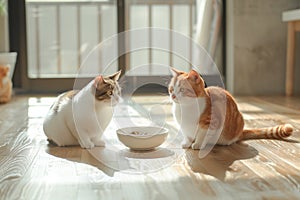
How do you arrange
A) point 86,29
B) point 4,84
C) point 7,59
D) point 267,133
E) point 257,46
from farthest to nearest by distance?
point 86,29
point 257,46
point 7,59
point 4,84
point 267,133

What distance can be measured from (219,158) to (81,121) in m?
0.54

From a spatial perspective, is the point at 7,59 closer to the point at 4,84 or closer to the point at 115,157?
the point at 4,84

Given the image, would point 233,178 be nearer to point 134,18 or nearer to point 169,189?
point 169,189

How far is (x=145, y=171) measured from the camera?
1.65 m

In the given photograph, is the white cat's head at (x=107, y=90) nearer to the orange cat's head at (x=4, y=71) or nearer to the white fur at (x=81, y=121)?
the white fur at (x=81, y=121)

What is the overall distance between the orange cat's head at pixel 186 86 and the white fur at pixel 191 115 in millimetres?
17

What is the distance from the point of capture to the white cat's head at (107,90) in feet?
6.13

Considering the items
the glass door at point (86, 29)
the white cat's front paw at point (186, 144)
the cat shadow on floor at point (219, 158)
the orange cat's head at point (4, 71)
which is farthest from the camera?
the glass door at point (86, 29)

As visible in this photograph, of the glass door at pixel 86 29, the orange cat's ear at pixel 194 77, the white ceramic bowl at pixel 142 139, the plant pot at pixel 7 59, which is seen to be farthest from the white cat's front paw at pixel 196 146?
the glass door at pixel 86 29

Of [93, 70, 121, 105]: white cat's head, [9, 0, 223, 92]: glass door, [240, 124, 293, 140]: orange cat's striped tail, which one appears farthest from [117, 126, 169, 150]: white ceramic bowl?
[9, 0, 223, 92]: glass door

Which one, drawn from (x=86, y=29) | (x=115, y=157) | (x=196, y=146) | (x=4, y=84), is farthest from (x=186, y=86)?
(x=86, y=29)

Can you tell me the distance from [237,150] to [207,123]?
7.1 inches

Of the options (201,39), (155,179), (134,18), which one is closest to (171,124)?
(155,179)

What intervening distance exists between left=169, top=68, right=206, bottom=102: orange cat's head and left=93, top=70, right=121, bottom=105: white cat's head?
0.67 ft
